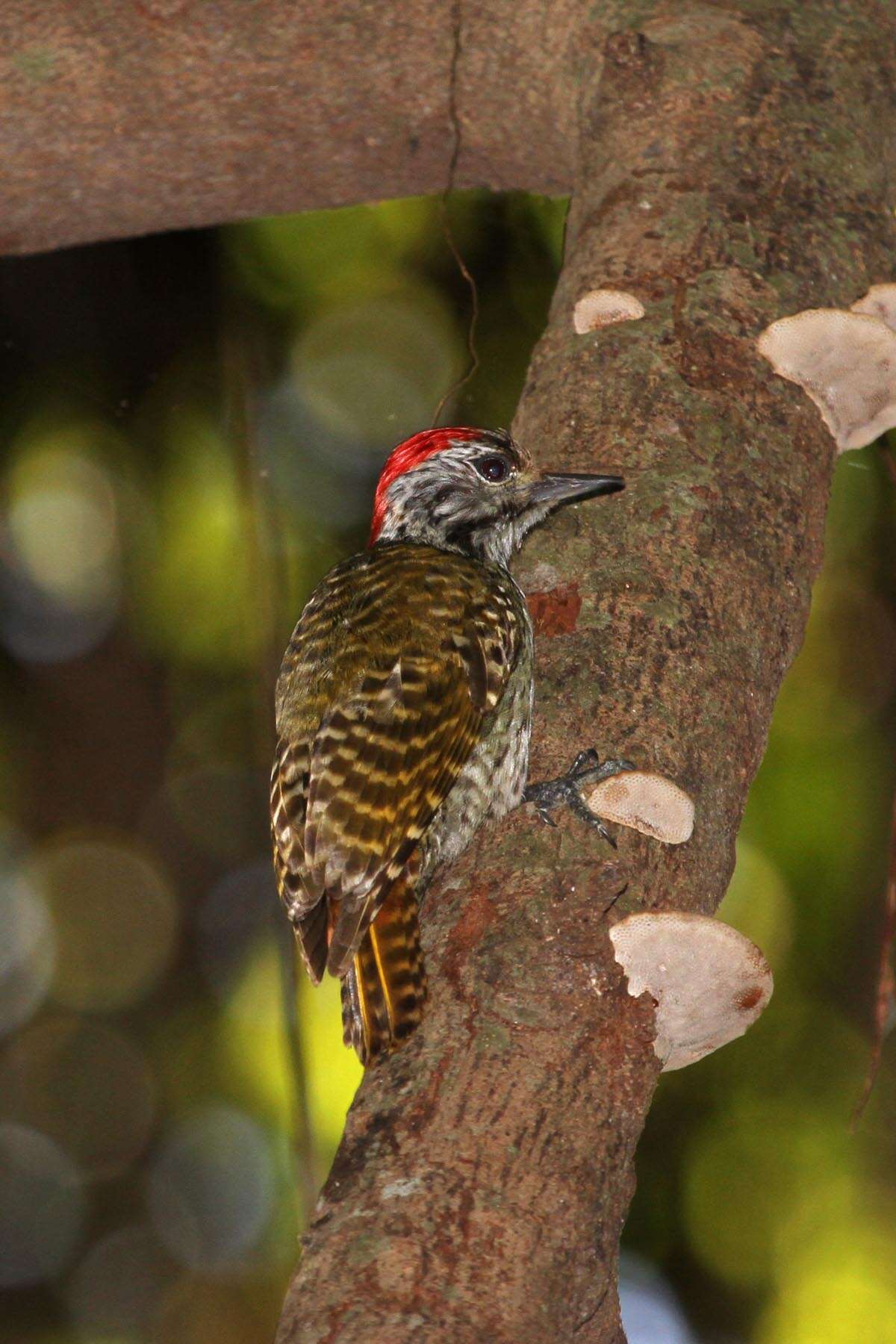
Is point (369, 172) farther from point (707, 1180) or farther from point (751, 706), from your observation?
point (707, 1180)

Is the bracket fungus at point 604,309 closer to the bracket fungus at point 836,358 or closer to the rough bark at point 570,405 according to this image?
the rough bark at point 570,405

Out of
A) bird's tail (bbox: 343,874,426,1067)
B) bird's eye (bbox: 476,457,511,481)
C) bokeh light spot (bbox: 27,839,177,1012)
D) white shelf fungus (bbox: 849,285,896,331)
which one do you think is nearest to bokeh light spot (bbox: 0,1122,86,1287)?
bokeh light spot (bbox: 27,839,177,1012)

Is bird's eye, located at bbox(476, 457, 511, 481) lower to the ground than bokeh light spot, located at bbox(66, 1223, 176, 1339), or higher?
higher

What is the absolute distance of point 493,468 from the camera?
389cm

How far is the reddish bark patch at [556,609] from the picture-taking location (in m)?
2.83

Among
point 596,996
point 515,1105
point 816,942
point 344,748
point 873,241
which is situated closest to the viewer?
point 515,1105

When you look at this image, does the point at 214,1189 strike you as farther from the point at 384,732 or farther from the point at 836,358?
the point at 836,358

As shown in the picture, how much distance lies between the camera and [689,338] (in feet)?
10.5

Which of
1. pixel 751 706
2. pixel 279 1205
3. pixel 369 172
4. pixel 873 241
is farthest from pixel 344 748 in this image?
pixel 279 1205

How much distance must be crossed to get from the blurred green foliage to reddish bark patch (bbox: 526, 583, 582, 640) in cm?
246

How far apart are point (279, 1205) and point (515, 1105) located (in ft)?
13.2

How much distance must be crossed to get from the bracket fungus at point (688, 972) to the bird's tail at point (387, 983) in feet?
1.12

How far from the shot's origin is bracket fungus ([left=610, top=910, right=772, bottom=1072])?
2289 millimetres

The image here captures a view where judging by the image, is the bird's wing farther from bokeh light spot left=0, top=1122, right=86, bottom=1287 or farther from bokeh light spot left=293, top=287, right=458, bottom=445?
bokeh light spot left=0, top=1122, right=86, bottom=1287
